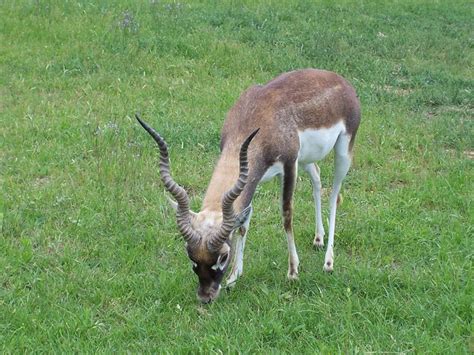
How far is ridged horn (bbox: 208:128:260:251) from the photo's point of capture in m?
5.04

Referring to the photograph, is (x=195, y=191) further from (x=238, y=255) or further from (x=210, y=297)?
(x=210, y=297)

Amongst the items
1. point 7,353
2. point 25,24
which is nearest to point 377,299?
point 7,353

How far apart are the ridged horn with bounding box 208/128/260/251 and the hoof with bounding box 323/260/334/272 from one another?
146cm

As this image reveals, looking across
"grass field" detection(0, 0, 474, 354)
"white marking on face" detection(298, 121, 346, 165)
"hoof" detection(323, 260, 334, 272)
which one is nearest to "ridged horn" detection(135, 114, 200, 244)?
"grass field" detection(0, 0, 474, 354)

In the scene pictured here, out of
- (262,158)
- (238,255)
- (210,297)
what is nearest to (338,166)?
(262,158)

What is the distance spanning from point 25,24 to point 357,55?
602 cm

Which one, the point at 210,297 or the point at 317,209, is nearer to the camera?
the point at 210,297

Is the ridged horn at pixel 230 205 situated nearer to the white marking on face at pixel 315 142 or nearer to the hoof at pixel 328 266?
the white marking on face at pixel 315 142

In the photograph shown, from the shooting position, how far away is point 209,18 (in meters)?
14.3

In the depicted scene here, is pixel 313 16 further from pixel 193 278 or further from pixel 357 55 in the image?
pixel 193 278

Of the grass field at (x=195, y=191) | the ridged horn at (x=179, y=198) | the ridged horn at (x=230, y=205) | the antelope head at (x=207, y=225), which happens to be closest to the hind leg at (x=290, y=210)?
the grass field at (x=195, y=191)

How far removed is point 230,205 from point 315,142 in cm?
142

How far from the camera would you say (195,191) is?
7.88 metres

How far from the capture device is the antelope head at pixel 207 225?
507cm
